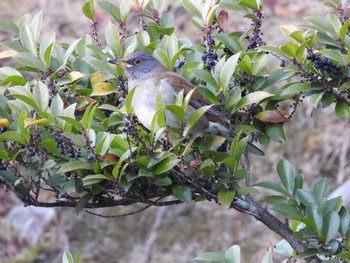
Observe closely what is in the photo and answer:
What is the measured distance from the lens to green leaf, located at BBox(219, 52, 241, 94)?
114 inches

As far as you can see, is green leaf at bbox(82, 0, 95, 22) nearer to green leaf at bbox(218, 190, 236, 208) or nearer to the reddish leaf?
the reddish leaf

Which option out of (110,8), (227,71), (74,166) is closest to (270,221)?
(227,71)

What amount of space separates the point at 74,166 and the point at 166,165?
371 mm

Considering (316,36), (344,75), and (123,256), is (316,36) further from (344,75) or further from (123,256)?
(123,256)

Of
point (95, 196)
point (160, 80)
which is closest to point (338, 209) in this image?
point (95, 196)

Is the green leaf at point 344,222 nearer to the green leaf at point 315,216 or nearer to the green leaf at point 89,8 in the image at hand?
the green leaf at point 315,216

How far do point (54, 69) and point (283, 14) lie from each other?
213 inches

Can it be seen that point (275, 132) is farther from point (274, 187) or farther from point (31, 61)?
point (31, 61)

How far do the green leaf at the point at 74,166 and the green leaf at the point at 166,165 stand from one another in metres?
0.28

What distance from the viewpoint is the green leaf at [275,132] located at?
121 inches

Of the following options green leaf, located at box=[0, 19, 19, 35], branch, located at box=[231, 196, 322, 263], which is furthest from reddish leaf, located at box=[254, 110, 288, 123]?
green leaf, located at box=[0, 19, 19, 35]

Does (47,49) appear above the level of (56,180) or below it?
above

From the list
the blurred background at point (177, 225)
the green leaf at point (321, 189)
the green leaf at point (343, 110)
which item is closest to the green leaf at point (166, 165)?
the green leaf at point (321, 189)

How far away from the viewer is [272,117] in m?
3.01
